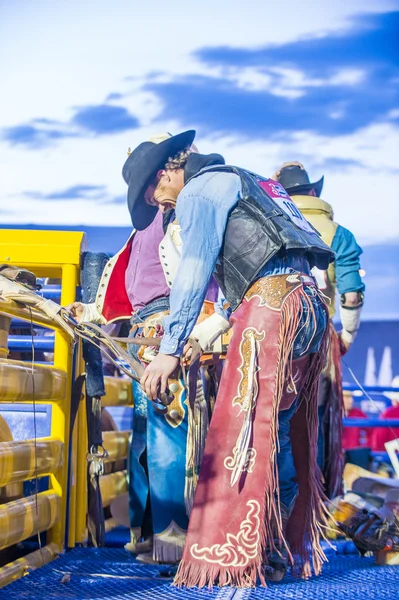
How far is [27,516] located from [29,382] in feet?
1.33

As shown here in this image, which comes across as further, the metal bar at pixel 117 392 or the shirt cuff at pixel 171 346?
the metal bar at pixel 117 392

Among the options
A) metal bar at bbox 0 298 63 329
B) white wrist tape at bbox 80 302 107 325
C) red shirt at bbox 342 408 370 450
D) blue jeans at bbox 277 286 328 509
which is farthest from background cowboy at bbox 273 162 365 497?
red shirt at bbox 342 408 370 450

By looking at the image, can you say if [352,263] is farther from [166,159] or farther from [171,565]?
[171,565]

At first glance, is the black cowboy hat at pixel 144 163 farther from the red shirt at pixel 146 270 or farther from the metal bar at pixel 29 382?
the metal bar at pixel 29 382

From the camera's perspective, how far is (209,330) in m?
2.72

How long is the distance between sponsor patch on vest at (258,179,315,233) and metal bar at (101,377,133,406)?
145 cm

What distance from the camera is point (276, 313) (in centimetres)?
248

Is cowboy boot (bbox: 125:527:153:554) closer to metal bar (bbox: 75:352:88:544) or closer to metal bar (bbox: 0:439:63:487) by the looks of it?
metal bar (bbox: 75:352:88:544)

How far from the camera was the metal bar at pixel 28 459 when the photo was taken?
2374mm

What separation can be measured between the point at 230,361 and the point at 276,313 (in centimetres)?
20

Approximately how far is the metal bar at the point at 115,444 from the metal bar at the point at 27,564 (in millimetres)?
1057

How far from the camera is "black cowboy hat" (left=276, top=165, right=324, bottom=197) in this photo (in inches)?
185

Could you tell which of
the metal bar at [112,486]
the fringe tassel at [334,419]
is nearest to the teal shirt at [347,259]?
the fringe tassel at [334,419]

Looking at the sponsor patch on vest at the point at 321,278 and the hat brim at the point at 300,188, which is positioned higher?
the hat brim at the point at 300,188
